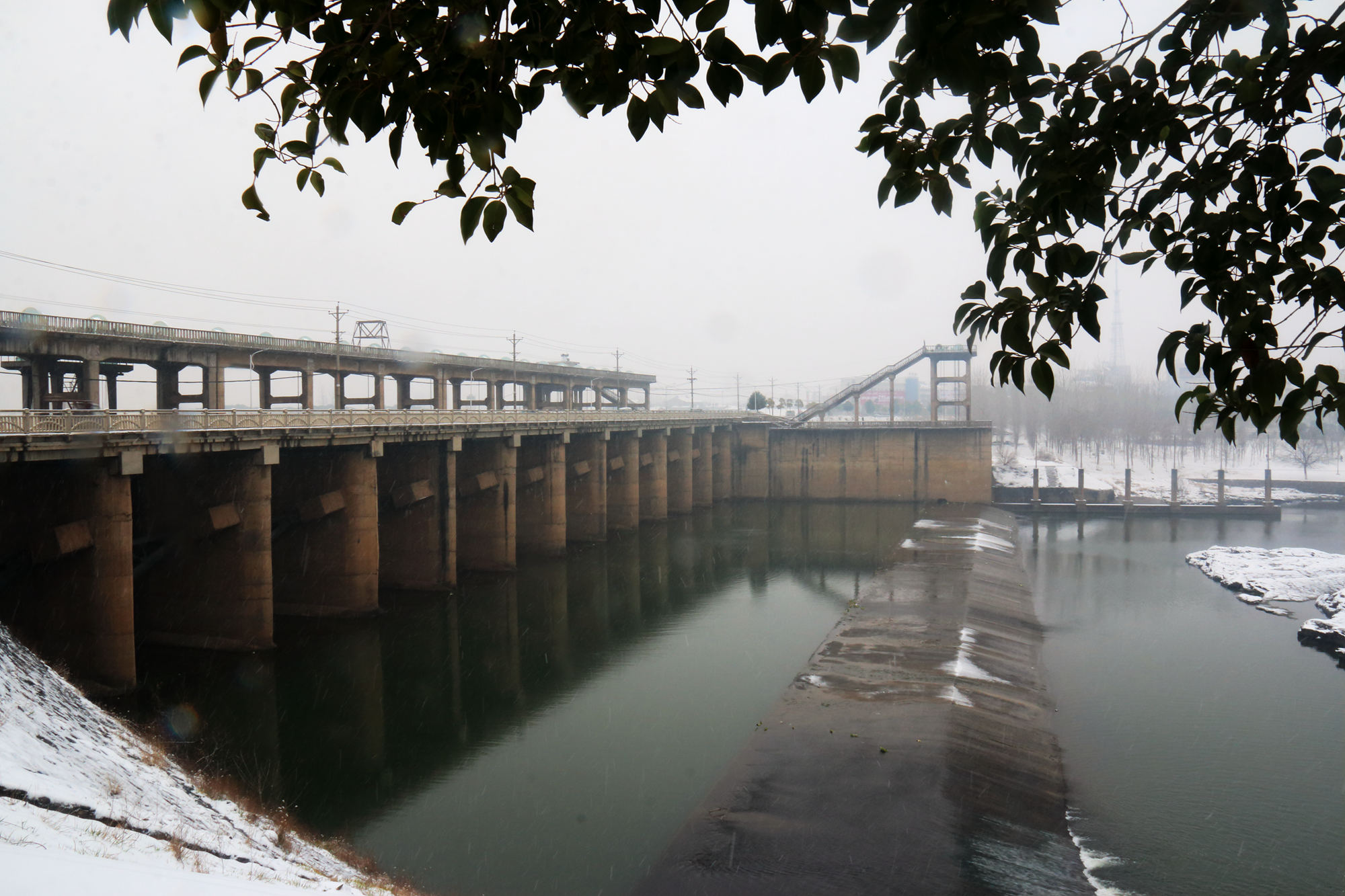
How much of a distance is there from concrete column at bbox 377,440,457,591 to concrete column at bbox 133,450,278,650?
7849 mm

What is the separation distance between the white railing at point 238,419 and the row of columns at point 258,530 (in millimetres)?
760

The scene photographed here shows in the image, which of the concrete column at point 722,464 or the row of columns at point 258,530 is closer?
the row of columns at point 258,530

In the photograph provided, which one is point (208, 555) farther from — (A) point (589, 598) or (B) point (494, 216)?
(B) point (494, 216)

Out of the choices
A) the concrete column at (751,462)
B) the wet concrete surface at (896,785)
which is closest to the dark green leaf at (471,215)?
the wet concrete surface at (896,785)

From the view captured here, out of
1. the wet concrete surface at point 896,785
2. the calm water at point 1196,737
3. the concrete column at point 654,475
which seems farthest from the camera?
the concrete column at point 654,475

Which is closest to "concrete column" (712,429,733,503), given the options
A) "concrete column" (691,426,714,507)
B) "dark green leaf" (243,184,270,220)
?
"concrete column" (691,426,714,507)

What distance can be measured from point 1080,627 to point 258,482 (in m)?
24.8

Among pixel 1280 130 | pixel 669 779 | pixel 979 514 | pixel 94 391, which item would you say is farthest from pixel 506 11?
pixel 979 514

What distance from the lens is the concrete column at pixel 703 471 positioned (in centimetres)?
5941

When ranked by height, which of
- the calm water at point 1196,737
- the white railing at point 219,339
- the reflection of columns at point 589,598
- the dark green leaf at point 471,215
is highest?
the white railing at point 219,339

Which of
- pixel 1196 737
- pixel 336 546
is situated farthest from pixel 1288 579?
pixel 336 546

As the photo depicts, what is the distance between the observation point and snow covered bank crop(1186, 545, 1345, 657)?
27.8m

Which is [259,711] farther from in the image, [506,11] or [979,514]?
[979,514]

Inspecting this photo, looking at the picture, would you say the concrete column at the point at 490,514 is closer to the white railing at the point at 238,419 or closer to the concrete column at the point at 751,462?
the white railing at the point at 238,419
